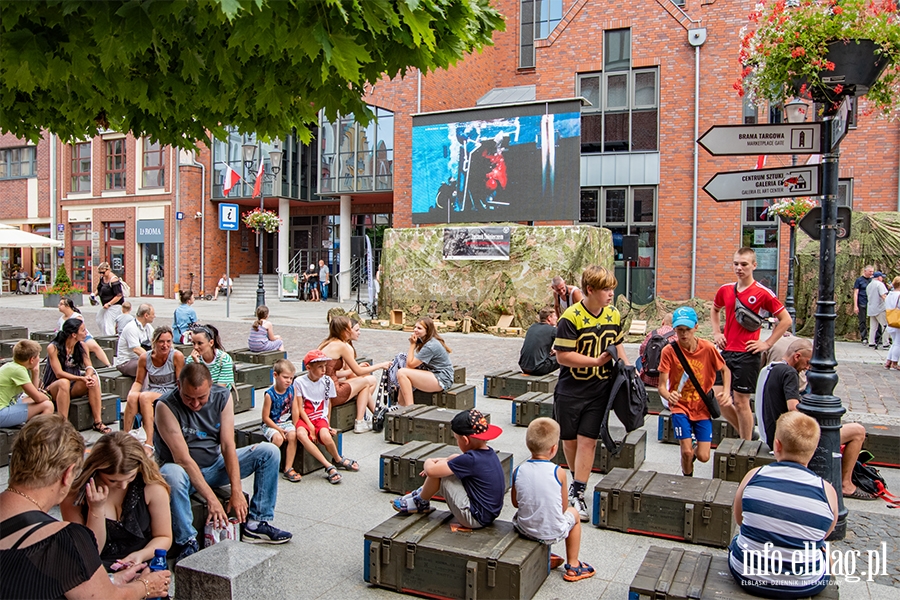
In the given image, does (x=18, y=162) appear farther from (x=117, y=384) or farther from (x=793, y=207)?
(x=793, y=207)

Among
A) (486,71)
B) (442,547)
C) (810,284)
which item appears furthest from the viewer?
(486,71)

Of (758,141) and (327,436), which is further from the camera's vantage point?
(327,436)

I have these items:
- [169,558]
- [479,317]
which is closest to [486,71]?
[479,317]

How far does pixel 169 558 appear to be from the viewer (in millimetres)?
4430

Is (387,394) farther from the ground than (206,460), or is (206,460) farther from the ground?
(206,460)


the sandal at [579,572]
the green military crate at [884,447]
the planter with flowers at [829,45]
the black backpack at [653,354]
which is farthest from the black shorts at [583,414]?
the black backpack at [653,354]

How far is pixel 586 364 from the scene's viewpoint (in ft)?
17.0

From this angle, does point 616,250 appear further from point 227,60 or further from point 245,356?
point 227,60

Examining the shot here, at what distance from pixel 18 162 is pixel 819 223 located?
139 ft

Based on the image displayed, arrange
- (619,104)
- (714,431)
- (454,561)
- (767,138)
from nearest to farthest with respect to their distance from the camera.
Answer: (454,561)
(767,138)
(714,431)
(619,104)

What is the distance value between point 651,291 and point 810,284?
5295 millimetres

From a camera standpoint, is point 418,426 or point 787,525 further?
point 418,426

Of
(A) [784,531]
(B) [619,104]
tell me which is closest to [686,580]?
(A) [784,531]

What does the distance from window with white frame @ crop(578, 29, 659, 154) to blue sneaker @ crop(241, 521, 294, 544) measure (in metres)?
20.7
